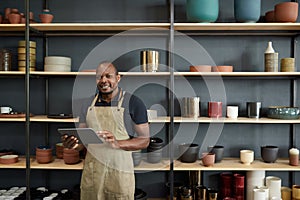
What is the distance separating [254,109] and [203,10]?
84 centimetres

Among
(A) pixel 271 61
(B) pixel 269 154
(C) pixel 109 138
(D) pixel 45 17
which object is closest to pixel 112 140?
(C) pixel 109 138

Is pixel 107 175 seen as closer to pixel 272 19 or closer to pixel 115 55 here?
pixel 115 55

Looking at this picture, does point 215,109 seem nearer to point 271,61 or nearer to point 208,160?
point 208,160

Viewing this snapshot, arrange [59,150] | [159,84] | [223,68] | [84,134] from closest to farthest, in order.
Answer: [84,134], [223,68], [59,150], [159,84]

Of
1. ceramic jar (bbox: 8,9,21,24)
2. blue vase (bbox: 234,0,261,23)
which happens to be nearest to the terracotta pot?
ceramic jar (bbox: 8,9,21,24)

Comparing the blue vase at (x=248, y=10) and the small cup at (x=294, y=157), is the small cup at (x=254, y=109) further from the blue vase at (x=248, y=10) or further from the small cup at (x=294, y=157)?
the blue vase at (x=248, y=10)

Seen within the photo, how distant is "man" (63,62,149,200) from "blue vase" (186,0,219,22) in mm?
717

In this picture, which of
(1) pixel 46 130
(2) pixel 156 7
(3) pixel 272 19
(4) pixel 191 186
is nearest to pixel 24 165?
(1) pixel 46 130

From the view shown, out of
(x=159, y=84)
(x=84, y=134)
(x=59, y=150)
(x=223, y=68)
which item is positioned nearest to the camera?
(x=84, y=134)

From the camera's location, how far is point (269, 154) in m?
2.74

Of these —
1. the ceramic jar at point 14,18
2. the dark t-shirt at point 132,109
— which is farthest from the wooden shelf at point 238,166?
the ceramic jar at point 14,18

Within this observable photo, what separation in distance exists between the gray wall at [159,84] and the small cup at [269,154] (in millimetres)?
219

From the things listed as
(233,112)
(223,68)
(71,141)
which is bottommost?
(71,141)

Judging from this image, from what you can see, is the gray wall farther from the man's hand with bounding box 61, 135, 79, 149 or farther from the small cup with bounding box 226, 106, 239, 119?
the man's hand with bounding box 61, 135, 79, 149
